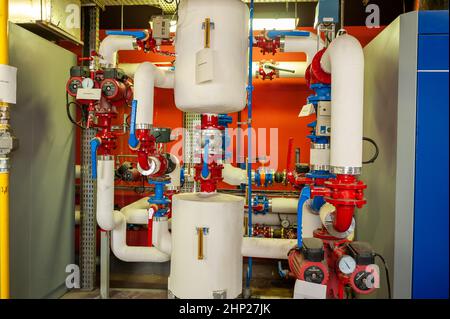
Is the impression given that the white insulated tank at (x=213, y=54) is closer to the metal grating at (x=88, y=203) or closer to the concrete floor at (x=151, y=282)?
the metal grating at (x=88, y=203)

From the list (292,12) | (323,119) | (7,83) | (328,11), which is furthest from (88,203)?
(292,12)

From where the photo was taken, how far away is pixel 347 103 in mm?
1357

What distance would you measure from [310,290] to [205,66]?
112 centimetres

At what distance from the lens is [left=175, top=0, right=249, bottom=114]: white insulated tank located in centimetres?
166

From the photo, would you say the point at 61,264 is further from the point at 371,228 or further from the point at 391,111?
the point at 391,111

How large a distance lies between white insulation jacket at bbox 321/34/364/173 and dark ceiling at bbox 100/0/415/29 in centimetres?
165

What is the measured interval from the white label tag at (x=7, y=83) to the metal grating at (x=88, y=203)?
3.03 feet

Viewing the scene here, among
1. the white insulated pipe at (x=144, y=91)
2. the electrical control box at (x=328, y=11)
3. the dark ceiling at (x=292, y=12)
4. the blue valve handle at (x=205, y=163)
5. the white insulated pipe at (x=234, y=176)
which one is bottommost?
the white insulated pipe at (x=234, y=176)

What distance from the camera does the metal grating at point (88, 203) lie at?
9.03 ft

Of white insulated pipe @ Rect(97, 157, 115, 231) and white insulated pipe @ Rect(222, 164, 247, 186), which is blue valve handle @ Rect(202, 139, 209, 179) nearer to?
white insulated pipe @ Rect(222, 164, 247, 186)

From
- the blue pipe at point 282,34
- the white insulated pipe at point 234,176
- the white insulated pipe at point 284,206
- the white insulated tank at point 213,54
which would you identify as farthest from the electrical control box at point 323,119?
the white insulated pipe at point 284,206

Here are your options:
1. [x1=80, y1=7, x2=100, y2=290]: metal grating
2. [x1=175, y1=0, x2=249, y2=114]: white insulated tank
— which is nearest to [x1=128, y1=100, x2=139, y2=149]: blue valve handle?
[x1=175, y1=0, x2=249, y2=114]: white insulated tank
